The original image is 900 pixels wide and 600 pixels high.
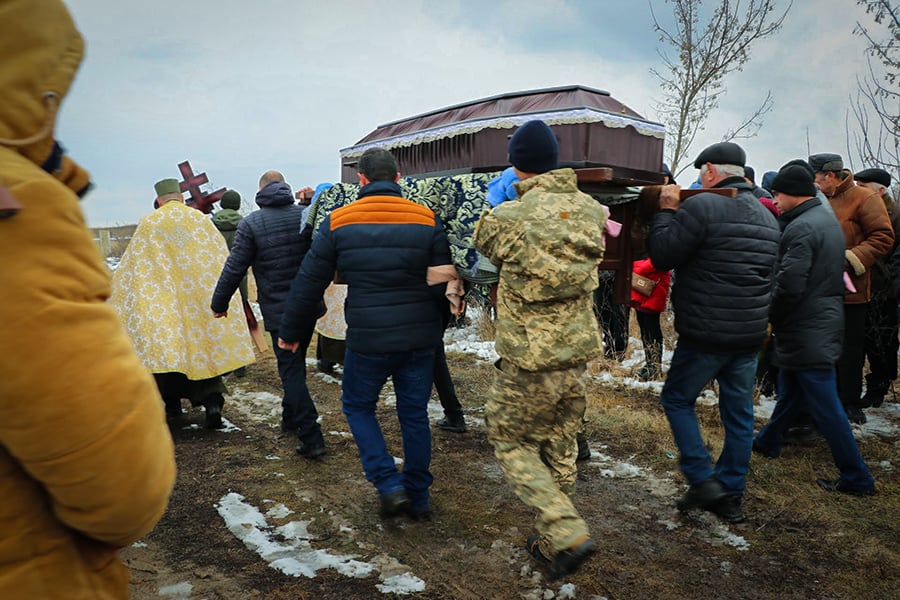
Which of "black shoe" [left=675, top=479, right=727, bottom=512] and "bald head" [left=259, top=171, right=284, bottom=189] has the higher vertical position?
"bald head" [left=259, top=171, right=284, bottom=189]

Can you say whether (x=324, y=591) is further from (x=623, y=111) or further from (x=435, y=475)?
(x=623, y=111)

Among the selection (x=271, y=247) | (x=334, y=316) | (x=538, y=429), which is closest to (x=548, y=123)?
(x=538, y=429)

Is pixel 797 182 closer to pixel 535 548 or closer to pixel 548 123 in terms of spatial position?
pixel 548 123

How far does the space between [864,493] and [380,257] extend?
10.1 feet

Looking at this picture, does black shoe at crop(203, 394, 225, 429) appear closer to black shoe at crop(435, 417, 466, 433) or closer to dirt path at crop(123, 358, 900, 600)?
dirt path at crop(123, 358, 900, 600)

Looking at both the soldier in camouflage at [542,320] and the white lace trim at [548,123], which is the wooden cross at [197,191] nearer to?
the white lace trim at [548,123]

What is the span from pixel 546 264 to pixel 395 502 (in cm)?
150

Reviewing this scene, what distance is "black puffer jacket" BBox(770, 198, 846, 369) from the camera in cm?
359

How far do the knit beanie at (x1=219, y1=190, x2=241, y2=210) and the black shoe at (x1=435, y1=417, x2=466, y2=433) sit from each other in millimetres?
4190

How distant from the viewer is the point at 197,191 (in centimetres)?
733

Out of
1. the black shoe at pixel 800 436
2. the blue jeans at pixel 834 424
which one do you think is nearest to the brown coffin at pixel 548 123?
the blue jeans at pixel 834 424

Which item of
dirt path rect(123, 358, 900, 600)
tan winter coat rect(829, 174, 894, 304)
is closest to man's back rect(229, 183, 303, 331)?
dirt path rect(123, 358, 900, 600)

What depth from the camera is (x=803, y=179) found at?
12.1 feet

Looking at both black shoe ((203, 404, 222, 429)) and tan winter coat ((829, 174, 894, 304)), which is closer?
tan winter coat ((829, 174, 894, 304))
